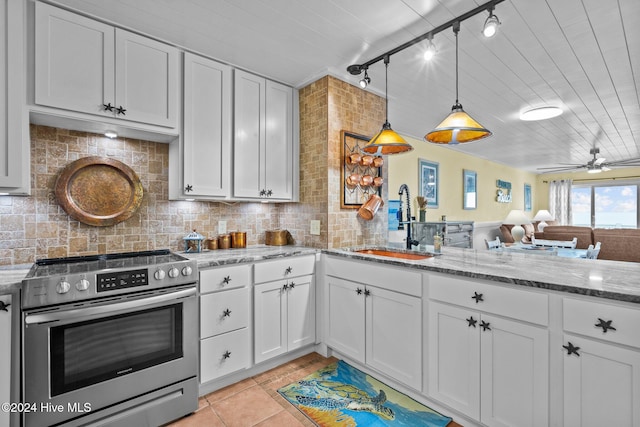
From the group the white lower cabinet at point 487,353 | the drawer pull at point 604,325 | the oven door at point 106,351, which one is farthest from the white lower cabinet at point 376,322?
the oven door at point 106,351

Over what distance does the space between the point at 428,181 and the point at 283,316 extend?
3470 mm

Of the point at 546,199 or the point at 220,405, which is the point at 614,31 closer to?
the point at 220,405

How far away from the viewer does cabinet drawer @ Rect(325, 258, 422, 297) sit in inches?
74.5

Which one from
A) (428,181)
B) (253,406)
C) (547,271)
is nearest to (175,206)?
(253,406)

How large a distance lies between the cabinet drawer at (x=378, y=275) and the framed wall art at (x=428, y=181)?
109 inches

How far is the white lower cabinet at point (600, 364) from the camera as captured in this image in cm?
117

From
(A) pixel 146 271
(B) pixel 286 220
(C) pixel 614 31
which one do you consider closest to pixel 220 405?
(A) pixel 146 271

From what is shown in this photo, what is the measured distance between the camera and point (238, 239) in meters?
2.73

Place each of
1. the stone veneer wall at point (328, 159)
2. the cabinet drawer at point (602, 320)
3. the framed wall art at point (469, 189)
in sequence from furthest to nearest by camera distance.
Answer: the framed wall art at point (469, 189) < the stone veneer wall at point (328, 159) < the cabinet drawer at point (602, 320)

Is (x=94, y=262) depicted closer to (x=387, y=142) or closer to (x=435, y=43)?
(x=387, y=142)

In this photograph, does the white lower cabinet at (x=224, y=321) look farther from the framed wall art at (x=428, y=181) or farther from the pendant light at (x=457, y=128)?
the framed wall art at (x=428, y=181)

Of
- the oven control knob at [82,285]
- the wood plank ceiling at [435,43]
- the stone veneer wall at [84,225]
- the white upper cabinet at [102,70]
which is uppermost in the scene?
the wood plank ceiling at [435,43]

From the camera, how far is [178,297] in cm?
182

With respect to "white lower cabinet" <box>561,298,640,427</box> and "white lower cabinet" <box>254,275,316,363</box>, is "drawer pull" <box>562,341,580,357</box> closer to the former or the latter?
"white lower cabinet" <box>561,298,640,427</box>
